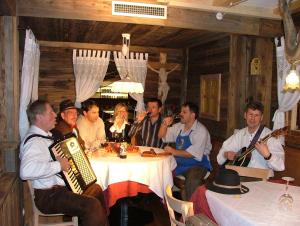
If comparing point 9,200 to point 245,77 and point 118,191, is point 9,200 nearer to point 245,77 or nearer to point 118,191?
point 118,191

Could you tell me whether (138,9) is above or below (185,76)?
above

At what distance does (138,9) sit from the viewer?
13.5 feet

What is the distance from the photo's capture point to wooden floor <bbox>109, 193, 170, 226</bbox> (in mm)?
4160

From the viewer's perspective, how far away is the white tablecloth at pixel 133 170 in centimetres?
359

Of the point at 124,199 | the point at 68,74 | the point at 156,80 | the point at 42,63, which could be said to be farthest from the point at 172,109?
the point at 124,199

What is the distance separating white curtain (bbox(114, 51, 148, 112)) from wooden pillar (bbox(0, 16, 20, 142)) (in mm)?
3020

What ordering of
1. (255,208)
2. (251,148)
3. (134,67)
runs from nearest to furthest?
1. (255,208)
2. (251,148)
3. (134,67)

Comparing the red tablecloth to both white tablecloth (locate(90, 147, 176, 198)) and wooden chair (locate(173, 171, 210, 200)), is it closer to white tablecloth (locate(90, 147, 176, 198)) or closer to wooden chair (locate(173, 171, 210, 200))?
white tablecloth (locate(90, 147, 176, 198))

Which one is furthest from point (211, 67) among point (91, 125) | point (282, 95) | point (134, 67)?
point (91, 125)

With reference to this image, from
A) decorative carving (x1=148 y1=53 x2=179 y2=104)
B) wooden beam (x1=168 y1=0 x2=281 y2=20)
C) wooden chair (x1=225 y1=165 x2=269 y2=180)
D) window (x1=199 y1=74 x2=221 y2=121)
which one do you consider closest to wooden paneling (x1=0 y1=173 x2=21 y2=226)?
wooden chair (x1=225 y1=165 x2=269 y2=180)

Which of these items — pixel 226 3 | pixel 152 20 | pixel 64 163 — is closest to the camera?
pixel 64 163

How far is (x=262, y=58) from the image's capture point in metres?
5.00

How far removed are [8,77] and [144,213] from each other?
249cm

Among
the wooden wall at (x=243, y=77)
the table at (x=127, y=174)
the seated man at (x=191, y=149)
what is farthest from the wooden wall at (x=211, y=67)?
the table at (x=127, y=174)
